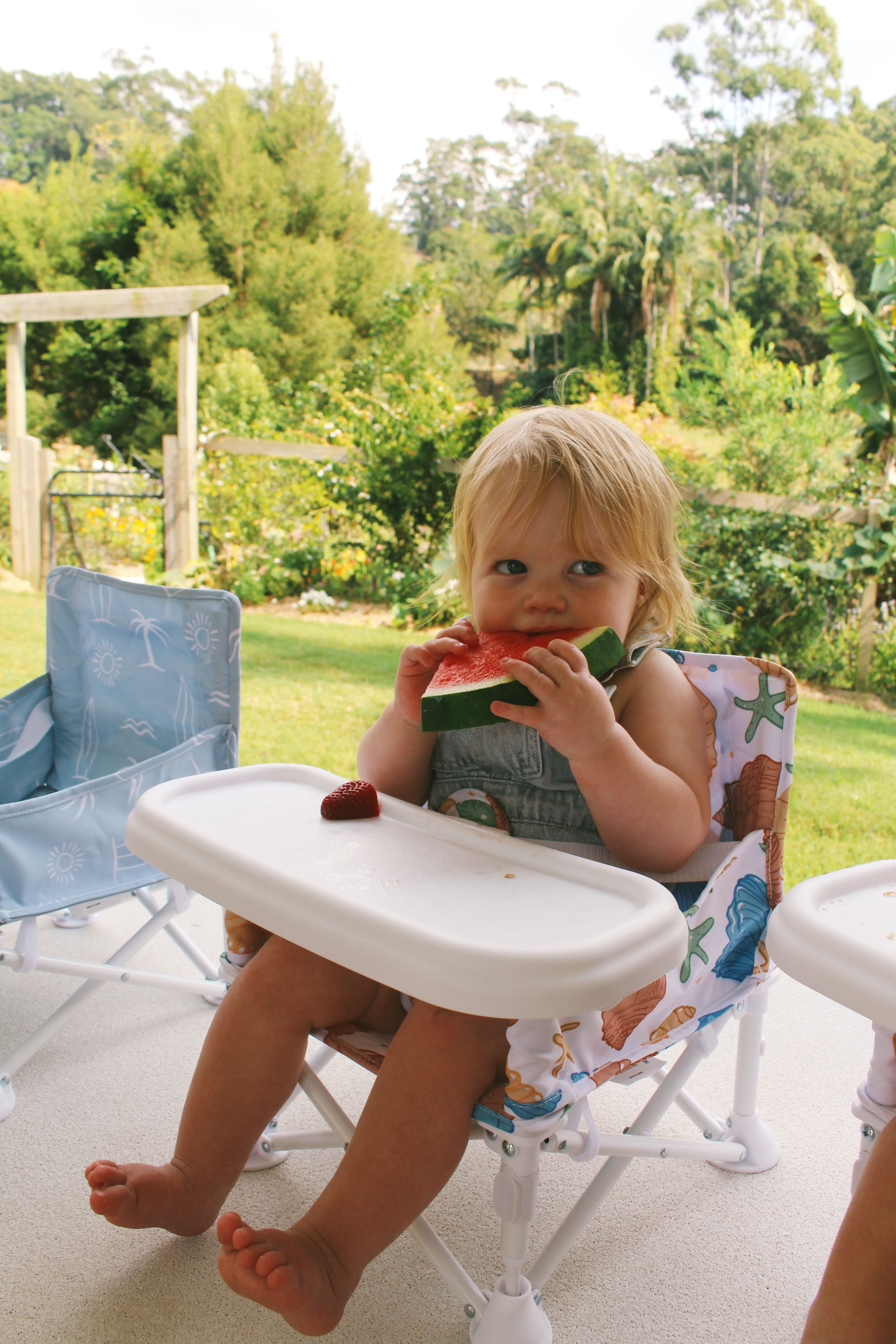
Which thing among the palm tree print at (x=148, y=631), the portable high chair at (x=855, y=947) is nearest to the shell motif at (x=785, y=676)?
the portable high chair at (x=855, y=947)

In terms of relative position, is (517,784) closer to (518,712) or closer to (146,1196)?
(518,712)

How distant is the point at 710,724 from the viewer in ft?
5.45

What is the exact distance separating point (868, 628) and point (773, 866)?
5.15 metres

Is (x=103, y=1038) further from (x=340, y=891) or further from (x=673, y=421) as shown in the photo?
(x=673, y=421)

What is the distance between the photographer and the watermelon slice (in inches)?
50.3

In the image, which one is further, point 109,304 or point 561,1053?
point 109,304

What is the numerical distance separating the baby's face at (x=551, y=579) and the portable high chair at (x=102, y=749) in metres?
0.89

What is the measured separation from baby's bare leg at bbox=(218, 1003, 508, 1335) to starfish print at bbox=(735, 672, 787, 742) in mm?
717

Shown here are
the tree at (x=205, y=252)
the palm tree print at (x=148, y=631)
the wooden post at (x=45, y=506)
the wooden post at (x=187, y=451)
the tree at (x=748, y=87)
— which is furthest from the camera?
the tree at (x=748, y=87)

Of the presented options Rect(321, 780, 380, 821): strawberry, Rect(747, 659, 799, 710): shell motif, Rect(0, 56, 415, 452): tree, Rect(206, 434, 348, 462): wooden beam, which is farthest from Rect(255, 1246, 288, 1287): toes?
Rect(0, 56, 415, 452): tree

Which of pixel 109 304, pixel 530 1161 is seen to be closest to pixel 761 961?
pixel 530 1161

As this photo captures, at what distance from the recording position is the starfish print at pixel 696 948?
137 cm

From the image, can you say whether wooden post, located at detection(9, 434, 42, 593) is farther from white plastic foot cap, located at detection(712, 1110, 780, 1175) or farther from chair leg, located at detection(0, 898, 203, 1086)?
white plastic foot cap, located at detection(712, 1110, 780, 1175)

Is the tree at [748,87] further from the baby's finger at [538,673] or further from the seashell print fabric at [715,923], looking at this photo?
the baby's finger at [538,673]
